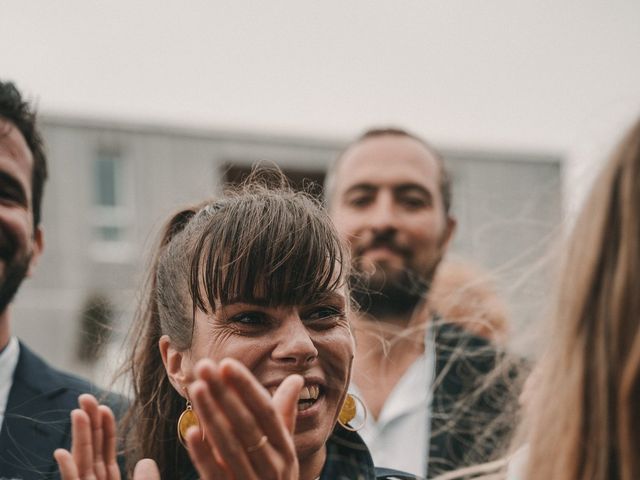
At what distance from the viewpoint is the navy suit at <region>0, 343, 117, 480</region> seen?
2.39m

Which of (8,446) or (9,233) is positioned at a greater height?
(9,233)

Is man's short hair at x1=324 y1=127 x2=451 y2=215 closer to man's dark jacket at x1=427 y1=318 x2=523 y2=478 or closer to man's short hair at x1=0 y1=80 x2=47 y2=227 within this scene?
man's dark jacket at x1=427 y1=318 x2=523 y2=478

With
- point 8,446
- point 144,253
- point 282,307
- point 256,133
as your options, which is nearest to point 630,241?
point 282,307

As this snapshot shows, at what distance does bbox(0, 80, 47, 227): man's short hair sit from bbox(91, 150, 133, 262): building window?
1360cm

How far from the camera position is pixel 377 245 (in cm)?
350

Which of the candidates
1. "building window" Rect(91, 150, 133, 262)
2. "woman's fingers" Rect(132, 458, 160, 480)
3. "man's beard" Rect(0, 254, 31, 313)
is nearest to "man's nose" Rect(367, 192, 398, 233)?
"man's beard" Rect(0, 254, 31, 313)

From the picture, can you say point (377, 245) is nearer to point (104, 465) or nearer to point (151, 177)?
point (104, 465)

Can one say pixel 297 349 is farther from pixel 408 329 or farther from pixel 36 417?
pixel 408 329

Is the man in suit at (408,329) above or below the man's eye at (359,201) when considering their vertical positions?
below

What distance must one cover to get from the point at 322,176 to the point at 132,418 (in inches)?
586

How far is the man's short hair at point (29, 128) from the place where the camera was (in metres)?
2.81

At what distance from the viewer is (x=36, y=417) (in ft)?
8.38

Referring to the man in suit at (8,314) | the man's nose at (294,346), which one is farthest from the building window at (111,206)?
the man's nose at (294,346)

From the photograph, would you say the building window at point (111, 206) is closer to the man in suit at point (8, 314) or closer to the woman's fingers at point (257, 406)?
the man in suit at point (8, 314)
